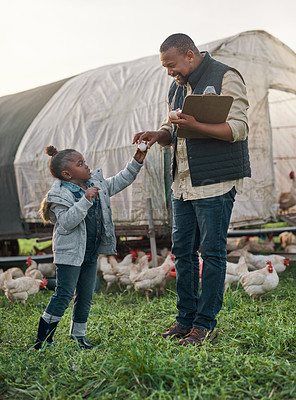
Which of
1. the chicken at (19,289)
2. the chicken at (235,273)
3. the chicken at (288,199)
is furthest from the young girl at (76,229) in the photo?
the chicken at (288,199)

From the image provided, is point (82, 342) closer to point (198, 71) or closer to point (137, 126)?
point (198, 71)

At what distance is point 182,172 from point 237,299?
1.86 metres

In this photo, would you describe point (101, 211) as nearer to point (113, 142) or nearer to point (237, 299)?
point (237, 299)

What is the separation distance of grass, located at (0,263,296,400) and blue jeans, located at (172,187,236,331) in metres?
0.29

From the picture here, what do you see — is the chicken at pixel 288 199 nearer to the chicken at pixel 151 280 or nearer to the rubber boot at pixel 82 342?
the chicken at pixel 151 280

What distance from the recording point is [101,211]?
3721mm

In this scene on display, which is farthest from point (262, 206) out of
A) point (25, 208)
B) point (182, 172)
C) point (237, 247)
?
point (182, 172)

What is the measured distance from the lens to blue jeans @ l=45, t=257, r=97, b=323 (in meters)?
3.44

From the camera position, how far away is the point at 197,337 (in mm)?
3318

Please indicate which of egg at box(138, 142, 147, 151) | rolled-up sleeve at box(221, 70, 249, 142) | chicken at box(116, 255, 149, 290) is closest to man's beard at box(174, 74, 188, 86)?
rolled-up sleeve at box(221, 70, 249, 142)

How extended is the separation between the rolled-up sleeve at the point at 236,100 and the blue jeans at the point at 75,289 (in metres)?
1.47

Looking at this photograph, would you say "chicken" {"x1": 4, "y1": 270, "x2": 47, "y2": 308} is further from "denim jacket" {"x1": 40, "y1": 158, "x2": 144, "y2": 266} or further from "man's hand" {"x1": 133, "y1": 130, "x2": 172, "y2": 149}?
"man's hand" {"x1": 133, "y1": 130, "x2": 172, "y2": 149}

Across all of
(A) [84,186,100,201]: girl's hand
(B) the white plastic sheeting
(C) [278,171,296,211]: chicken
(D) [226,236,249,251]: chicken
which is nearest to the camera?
(A) [84,186,100,201]: girl's hand

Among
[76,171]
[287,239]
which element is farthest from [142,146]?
[287,239]
